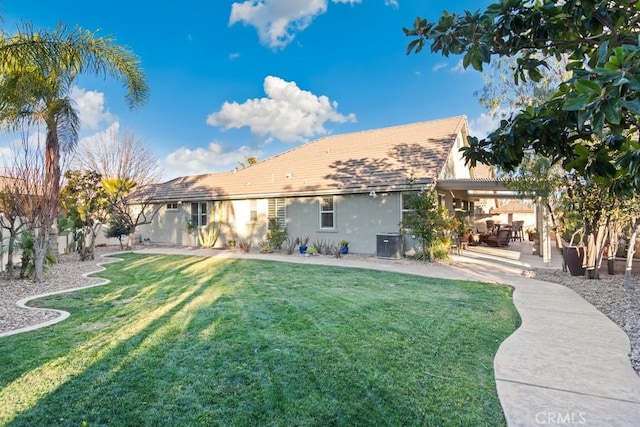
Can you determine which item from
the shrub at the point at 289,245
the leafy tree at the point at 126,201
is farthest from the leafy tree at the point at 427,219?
the leafy tree at the point at 126,201

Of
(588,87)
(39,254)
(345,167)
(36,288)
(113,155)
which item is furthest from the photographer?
(113,155)

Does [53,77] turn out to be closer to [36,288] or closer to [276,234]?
[36,288]

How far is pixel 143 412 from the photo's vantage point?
3.19 meters

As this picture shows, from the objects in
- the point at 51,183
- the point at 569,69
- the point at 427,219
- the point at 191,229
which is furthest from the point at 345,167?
the point at 569,69

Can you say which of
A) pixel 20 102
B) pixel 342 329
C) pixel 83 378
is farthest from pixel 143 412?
pixel 20 102

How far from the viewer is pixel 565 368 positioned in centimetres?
416

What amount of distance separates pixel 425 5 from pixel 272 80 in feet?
43.0

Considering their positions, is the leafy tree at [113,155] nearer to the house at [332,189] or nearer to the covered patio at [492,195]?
the house at [332,189]

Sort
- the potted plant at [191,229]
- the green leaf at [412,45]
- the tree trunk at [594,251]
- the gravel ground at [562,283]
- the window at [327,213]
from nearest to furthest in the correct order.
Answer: the green leaf at [412,45]
the gravel ground at [562,283]
the tree trunk at [594,251]
the window at [327,213]
the potted plant at [191,229]

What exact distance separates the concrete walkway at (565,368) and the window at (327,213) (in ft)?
31.6

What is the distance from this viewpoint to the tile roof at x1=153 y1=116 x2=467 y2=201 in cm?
1540

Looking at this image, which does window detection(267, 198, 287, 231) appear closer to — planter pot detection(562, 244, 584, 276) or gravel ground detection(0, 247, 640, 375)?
gravel ground detection(0, 247, 640, 375)

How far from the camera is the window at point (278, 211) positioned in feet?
59.4

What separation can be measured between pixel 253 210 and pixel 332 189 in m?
5.27
